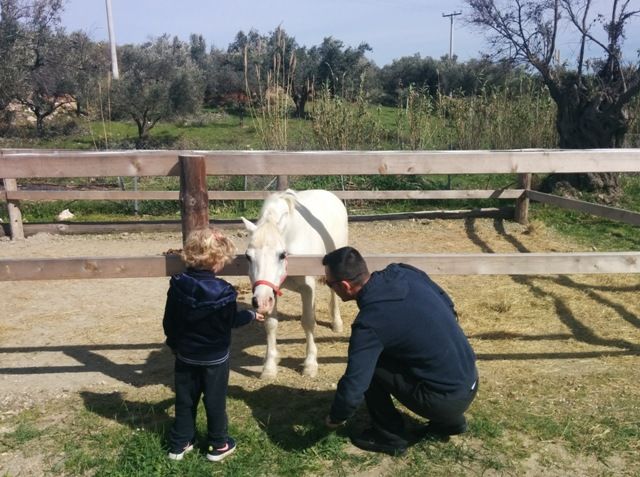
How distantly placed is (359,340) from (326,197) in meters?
3.16

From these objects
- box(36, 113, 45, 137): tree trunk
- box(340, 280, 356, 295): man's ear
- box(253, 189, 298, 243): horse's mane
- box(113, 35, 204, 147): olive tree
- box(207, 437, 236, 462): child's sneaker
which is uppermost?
box(113, 35, 204, 147): olive tree

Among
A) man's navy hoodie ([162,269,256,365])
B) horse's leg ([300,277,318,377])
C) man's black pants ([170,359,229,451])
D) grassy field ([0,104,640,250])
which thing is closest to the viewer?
man's navy hoodie ([162,269,256,365])

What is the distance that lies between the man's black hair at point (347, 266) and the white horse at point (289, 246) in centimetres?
66

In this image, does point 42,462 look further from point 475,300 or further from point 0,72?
point 0,72

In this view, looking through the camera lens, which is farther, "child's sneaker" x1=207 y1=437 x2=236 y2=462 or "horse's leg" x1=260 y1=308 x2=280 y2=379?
"horse's leg" x1=260 y1=308 x2=280 y2=379

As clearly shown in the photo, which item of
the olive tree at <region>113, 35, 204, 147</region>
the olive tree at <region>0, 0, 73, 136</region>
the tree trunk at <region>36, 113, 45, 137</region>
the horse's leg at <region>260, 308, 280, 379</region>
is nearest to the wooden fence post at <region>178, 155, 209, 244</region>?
the horse's leg at <region>260, 308, 280, 379</region>

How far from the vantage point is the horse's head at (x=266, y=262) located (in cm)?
348

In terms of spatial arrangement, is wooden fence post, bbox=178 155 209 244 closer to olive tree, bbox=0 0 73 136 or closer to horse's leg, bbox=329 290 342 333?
horse's leg, bbox=329 290 342 333

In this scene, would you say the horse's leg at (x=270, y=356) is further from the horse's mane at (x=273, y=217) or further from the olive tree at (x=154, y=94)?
the olive tree at (x=154, y=94)

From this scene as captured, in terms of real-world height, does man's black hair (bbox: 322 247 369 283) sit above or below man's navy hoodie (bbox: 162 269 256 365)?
above

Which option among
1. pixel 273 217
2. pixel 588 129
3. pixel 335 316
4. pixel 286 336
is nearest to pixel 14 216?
pixel 286 336

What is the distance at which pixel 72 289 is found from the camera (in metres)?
7.04

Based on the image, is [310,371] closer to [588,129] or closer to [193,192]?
[193,192]

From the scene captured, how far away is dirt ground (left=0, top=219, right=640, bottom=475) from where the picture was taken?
434 centimetres
